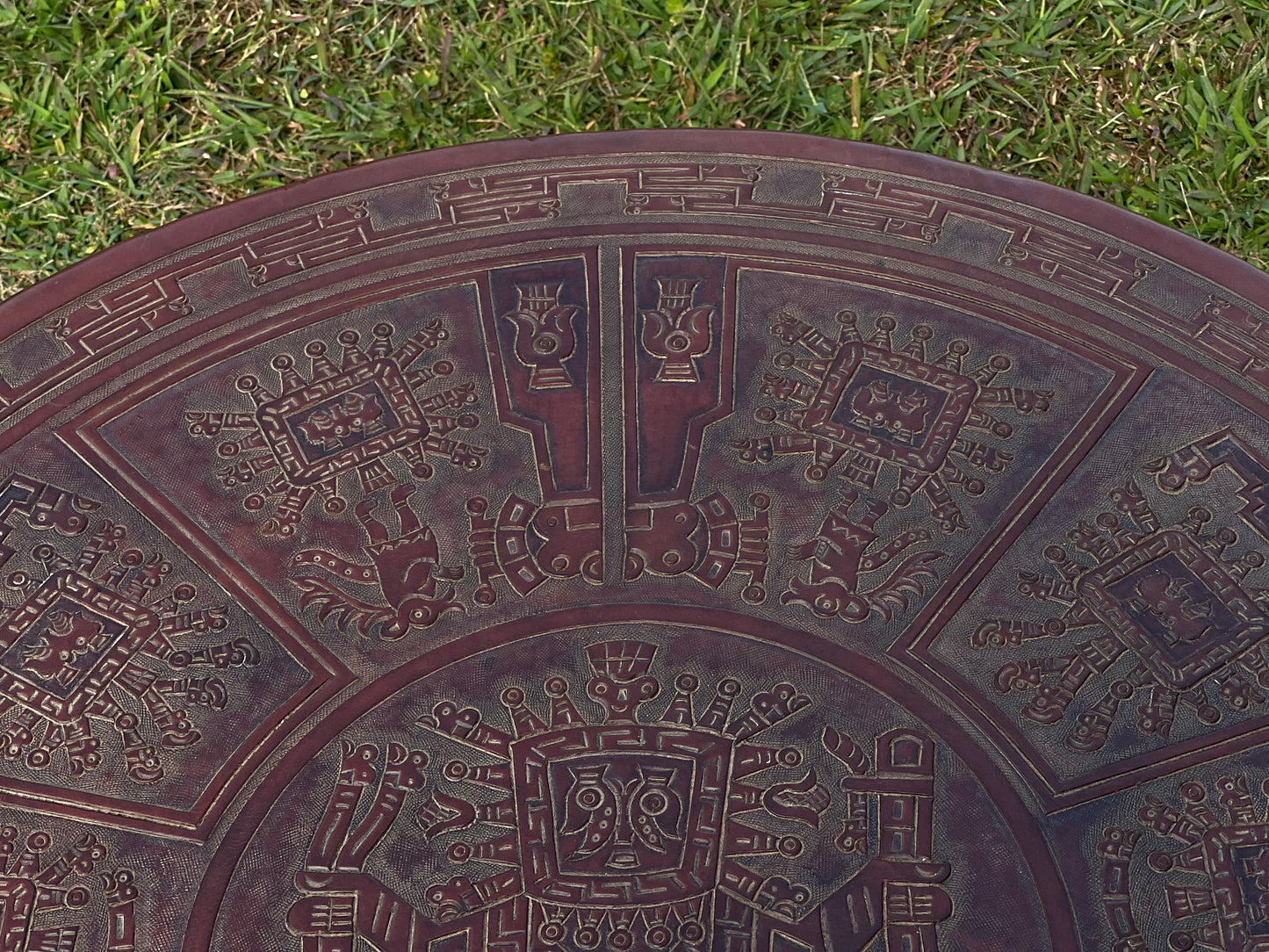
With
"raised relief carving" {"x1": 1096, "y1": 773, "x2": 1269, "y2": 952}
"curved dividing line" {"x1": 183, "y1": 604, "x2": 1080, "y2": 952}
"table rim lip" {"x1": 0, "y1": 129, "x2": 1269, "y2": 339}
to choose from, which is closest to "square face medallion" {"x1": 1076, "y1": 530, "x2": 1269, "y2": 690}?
"raised relief carving" {"x1": 1096, "y1": 773, "x2": 1269, "y2": 952}

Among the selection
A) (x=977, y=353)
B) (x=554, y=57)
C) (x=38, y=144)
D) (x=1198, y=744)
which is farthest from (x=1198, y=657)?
(x=38, y=144)

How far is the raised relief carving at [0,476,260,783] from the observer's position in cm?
207

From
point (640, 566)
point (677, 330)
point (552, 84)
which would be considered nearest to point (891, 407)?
point (677, 330)

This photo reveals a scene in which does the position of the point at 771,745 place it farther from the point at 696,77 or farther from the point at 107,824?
the point at 696,77

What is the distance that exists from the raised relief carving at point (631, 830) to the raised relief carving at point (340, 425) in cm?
46

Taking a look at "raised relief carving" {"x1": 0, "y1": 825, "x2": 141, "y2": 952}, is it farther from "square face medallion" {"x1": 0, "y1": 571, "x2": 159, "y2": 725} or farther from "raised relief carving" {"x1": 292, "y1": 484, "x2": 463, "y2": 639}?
"raised relief carving" {"x1": 292, "y1": 484, "x2": 463, "y2": 639}

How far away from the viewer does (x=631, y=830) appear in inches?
79.2

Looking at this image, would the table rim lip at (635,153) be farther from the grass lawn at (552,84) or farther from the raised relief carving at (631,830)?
the raised relief carving at (631,830)

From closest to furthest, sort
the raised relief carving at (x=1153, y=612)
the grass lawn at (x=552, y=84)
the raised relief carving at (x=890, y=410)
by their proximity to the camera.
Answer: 1. the raised relief carving at (x=1153, y=612)
2. the raised relief carving at (x=890, y=410)
3. the grass lawn at (x=552, y=84)

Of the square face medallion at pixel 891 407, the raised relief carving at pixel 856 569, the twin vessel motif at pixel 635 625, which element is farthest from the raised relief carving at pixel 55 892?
the square face medallion at pixel 891 407

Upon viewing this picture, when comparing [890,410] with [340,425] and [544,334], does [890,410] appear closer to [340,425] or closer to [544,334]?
[544,334]

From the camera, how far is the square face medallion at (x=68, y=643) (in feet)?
6.88

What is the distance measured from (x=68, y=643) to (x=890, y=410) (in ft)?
5.10

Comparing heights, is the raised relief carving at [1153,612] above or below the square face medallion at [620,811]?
above
